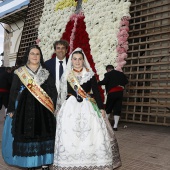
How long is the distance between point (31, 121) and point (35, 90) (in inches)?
14.3

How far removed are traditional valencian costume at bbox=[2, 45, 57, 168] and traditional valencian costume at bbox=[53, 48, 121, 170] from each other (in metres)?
0.14

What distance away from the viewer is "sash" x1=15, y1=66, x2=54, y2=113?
118 inches

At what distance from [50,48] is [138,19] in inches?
125

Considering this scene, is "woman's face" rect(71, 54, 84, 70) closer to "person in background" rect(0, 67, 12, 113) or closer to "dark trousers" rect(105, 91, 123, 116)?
"dark trousers" rect(105, 91, 123, 116)

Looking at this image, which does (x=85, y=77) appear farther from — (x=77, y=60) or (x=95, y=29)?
(x=95, y=29)

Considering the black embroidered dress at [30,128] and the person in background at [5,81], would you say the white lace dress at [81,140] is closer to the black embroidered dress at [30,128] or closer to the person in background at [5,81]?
the black embroidered dress at [30,128]

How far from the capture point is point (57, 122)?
2.98 metres

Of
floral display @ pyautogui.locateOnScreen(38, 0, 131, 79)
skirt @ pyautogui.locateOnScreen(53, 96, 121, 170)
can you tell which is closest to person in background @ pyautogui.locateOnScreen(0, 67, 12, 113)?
floral display @ pyautogui.locateOnScreen(38, 0, 131, 79)

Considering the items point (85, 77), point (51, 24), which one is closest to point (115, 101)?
point (85, 77)

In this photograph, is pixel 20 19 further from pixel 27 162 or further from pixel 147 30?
pixel 27 162

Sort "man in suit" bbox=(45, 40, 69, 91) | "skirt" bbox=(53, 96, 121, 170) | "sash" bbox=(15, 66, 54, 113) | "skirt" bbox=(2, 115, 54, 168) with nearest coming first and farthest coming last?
"skirt" bbox=(53, 96, 121, 170), "skirt" bbox=(2, 115, 54, 168), "sash" bbox=(15, 66, 54, 113), "man in suit" bbox=(45, 40, 69, 91)

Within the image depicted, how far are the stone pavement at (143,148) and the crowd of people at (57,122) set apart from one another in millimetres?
394

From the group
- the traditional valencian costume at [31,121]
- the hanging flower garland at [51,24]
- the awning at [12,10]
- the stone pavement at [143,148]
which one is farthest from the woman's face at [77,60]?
the awning at [12,10]

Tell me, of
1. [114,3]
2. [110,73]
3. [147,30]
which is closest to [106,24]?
[114,3]
